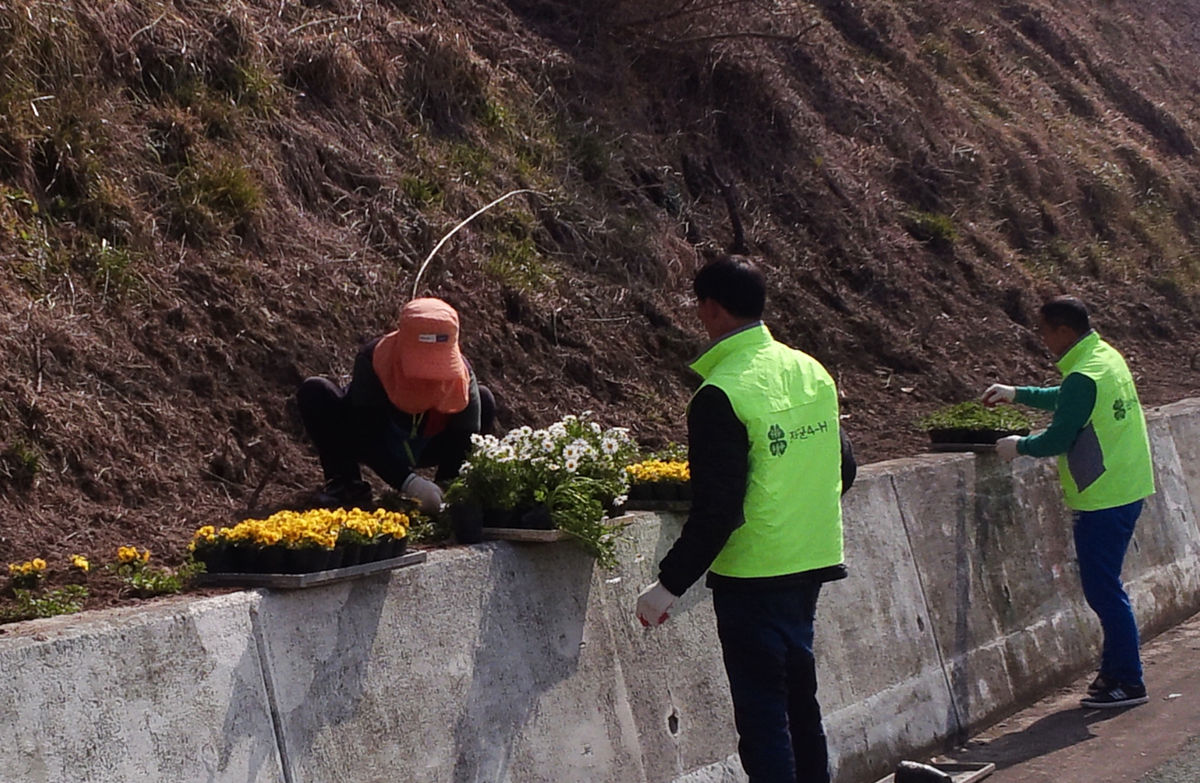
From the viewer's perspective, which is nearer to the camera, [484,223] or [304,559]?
[304,559]

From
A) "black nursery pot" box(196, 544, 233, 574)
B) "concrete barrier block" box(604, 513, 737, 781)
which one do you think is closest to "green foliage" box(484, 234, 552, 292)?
"concrete barrier block" box(604, 513, 737, 781)

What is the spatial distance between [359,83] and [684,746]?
5412 millimetres

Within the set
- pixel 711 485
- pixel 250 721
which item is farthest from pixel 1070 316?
pixel 250 721

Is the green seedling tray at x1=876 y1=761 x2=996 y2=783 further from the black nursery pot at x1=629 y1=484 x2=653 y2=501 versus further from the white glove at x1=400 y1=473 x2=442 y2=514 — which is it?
the white glove at x1=400 y1=473 x2=442 y2=514

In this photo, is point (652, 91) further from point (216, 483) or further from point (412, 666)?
point (412, 666)

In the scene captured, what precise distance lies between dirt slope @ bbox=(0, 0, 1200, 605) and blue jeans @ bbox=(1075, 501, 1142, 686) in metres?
1.85

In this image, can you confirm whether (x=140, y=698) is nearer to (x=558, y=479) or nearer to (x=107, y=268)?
(x=558, y=479)

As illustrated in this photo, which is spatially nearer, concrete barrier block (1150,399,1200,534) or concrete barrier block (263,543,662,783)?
concrete barrier block (263,543,662,783)

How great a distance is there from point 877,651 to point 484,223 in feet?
13.1

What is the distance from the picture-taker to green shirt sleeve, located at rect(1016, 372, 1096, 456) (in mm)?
7688

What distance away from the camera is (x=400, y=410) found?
6746 millimetres

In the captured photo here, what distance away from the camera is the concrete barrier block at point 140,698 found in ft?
12.2

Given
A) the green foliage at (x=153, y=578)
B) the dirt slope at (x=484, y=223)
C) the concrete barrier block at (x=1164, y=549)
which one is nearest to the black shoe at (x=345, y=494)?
the dirt slope at (x=484, y=223)

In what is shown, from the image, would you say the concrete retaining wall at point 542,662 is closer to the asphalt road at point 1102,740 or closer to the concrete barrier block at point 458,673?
the concrete barrier block at point 458,673
